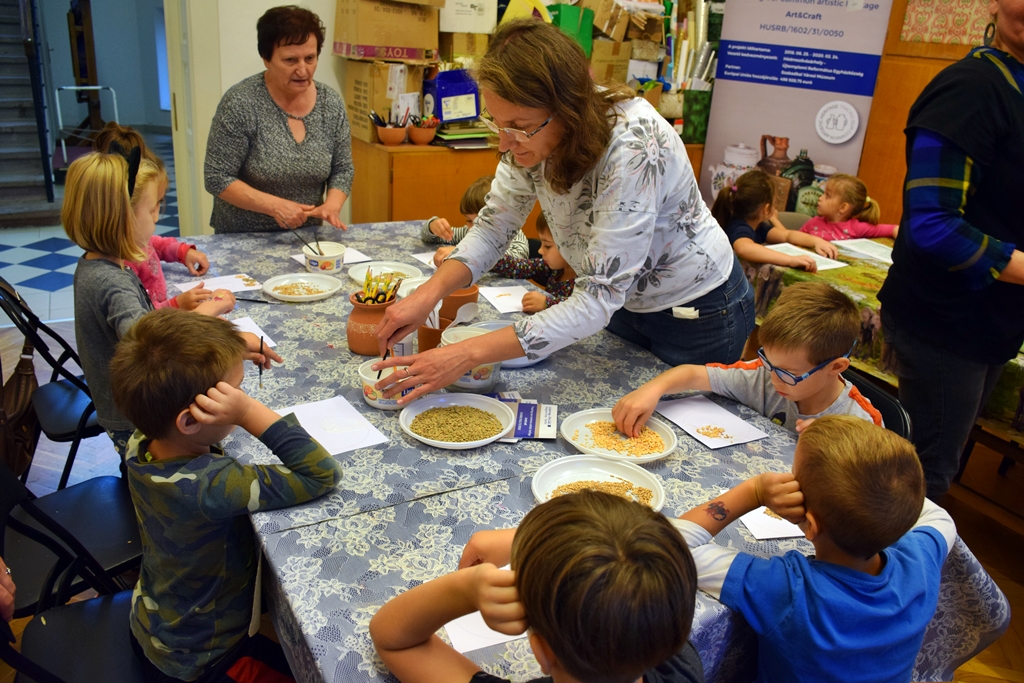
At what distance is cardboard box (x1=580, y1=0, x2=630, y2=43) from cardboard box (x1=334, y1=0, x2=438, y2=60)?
1.10 meters

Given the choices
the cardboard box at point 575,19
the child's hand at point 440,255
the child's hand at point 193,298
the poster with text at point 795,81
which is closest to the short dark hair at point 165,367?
the child's hand at point 193,298

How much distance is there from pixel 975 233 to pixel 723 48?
11.6ft

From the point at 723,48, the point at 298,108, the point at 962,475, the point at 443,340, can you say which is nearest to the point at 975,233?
the point at 443,340

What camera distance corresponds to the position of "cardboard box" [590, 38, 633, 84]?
4.73 meters

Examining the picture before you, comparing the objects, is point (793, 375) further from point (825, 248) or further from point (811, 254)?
point (825, 248)

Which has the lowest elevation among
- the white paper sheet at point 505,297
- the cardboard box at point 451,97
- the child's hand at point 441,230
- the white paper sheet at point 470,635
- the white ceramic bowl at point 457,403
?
the white paper sheet at point 470,635

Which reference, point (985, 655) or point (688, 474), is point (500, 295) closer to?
point (688, 474)

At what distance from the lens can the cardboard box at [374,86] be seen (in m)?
4.14

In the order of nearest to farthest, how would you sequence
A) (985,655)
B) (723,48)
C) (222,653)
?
1. (222,653)
2. (985,655)
3. (723,48)

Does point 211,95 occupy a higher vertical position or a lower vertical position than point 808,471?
higher

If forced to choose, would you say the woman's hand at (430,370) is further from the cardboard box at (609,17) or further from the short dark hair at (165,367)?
the cardboard box at (609,17)

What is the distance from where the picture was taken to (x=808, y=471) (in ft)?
3.85

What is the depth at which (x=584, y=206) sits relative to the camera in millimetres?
1762

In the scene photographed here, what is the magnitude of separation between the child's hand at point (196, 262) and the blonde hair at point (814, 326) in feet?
5.95
